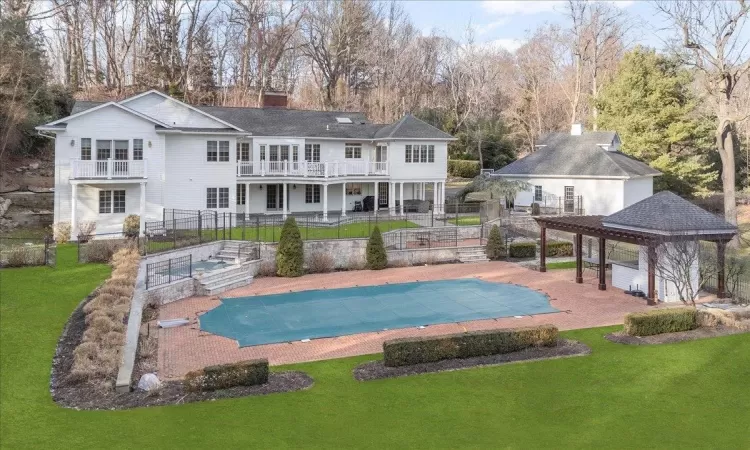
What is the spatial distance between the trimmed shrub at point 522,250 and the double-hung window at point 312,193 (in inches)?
514

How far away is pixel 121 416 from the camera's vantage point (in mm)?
10680

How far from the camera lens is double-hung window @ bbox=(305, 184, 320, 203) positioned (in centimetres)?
3797

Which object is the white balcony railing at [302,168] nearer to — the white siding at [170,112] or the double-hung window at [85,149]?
the white siding at [170,112]

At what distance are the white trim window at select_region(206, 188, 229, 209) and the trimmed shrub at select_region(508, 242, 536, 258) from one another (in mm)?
15688

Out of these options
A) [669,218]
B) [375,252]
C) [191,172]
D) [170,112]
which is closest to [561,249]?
[375,252]

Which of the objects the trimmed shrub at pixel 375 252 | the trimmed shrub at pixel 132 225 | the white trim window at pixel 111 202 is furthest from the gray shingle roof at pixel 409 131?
the white trim window at pixel 111 202

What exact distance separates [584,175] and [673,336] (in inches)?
897

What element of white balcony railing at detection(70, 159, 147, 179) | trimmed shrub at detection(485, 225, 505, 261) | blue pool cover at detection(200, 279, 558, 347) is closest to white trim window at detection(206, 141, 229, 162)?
white balcony railing at detection(70, 159, 147, 179)

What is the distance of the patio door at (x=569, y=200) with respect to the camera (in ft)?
128

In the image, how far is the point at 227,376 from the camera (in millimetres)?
12523

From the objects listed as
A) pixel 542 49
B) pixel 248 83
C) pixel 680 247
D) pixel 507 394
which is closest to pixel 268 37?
pixel 248 83

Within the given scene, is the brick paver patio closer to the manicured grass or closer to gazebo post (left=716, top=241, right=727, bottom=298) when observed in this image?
gazebo post (left=716, top=241, right=727, bottom=298)

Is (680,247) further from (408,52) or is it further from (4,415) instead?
(408,52)

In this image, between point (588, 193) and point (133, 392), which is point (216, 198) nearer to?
point (133, 392)
